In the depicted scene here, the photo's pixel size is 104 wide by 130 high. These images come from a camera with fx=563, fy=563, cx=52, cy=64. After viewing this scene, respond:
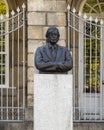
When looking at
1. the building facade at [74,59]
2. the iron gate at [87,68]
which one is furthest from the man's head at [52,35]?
the iron gate at [87,68]

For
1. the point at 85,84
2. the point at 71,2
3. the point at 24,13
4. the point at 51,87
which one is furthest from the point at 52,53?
the point at 71,2

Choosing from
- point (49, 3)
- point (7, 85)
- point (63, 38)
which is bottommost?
point (7, 85)

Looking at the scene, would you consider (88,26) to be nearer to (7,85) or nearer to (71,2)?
(71,2)

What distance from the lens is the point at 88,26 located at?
1323 centimetres

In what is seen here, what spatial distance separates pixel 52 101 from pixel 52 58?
71 centimetres

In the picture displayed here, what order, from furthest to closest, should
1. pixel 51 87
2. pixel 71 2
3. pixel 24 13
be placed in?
pixel 71 2 < pixel 24 13 < pixel 51 87

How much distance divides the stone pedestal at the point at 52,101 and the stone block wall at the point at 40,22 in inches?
132

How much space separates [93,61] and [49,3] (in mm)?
2092

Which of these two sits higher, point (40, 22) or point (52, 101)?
point (40, 22)

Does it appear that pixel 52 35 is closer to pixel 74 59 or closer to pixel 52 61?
pixel 52 61

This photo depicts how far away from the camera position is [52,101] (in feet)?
30.3

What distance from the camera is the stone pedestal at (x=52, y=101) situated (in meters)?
9.19

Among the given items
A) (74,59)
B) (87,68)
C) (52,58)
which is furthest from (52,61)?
(87,68)

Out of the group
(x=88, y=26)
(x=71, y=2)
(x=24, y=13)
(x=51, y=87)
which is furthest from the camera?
(x=71, y=2)
